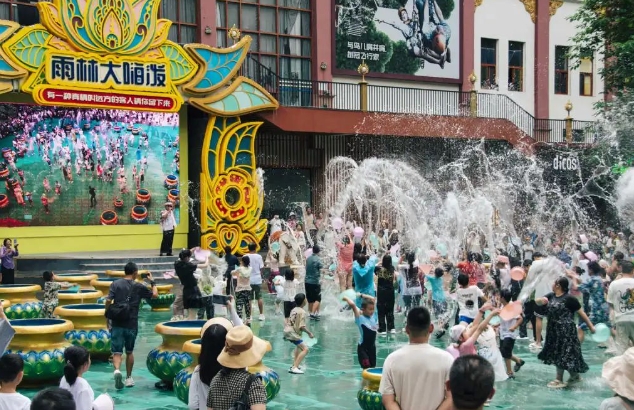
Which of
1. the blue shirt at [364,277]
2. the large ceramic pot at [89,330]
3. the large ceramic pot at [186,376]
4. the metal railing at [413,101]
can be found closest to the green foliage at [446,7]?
the metal railing at [413,101]

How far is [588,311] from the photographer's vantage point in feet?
51.5

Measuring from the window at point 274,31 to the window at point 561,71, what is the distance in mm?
11651

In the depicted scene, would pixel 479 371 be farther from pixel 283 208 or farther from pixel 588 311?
pixel 283 208

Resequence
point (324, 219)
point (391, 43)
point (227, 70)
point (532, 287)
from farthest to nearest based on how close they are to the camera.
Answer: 1. point (391, 43)
2. point (324, 219)
3. point (227, 70)
4. point (532, 287)

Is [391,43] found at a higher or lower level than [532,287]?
higher

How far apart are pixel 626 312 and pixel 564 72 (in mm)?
27236

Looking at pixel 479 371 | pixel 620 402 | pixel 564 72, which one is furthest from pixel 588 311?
pixel 564 72

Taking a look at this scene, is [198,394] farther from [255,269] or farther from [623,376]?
[255,269]

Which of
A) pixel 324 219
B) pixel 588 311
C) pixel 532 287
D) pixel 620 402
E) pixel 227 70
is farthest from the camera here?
pixel 324 219

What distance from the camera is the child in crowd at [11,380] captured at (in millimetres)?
5969

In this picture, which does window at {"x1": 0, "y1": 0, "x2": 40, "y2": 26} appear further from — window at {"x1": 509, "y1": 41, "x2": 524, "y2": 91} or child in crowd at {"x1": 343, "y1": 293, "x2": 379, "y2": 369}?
window at {"x1": 509, "y1": 41, "x2": 524, "y2": 91}

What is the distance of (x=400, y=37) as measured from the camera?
32312 mm

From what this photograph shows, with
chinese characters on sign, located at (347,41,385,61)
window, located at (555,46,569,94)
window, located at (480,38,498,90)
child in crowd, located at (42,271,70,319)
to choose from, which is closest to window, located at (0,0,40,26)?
chinese characters on sign, located at (347,41,385,61)

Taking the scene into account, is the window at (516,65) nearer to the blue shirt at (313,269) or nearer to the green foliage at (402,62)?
the green foliage at (402,62)
